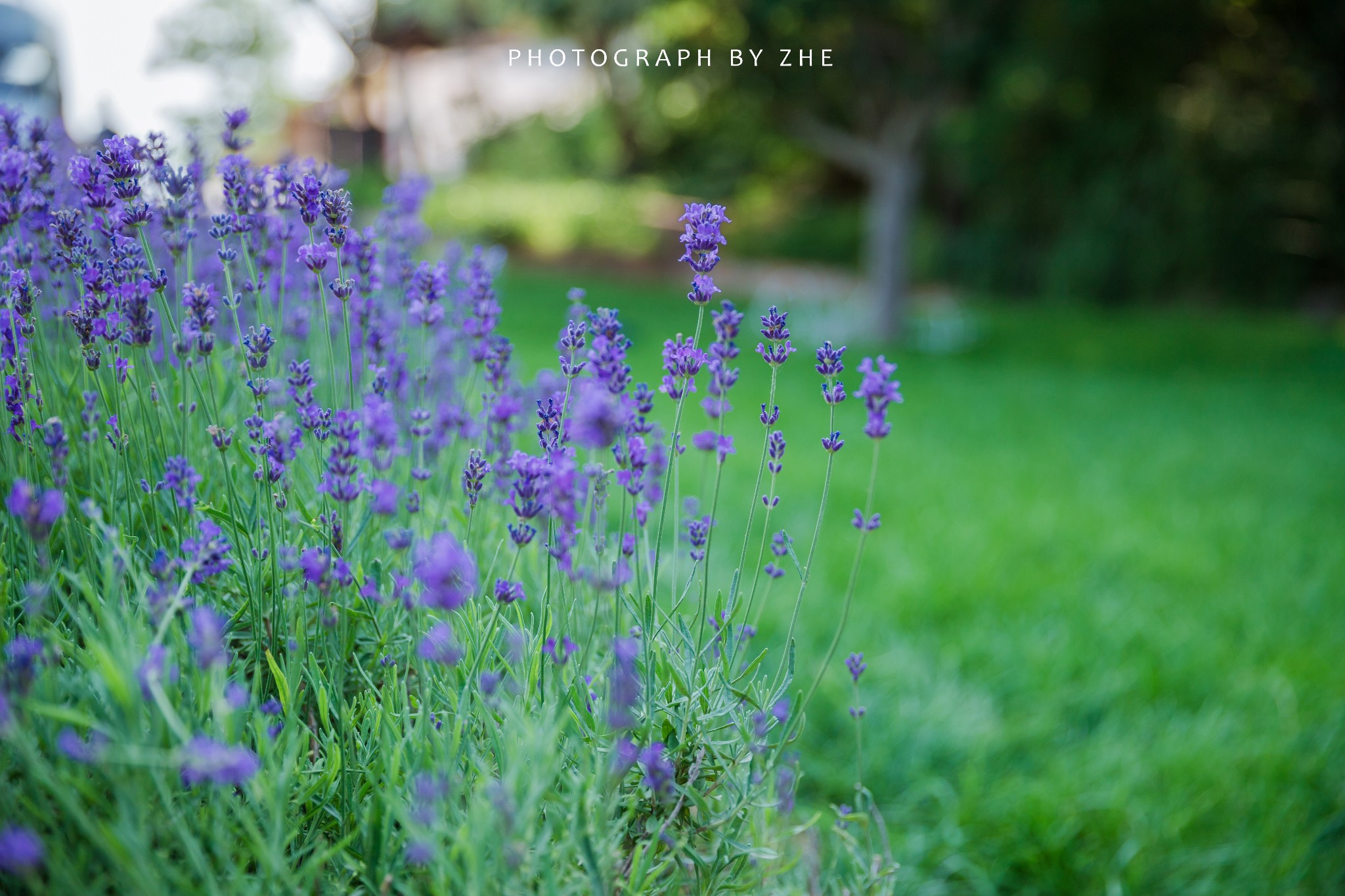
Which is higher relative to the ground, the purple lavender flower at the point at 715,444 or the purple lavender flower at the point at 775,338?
the purple lavender flower at the point at 775,338

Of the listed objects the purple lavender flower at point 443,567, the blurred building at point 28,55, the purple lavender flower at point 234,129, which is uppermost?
the blurred building at point 28,55

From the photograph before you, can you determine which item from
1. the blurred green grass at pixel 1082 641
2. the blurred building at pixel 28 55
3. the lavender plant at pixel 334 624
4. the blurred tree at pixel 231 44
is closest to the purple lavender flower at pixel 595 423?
the lavender plant at pixel 334 624

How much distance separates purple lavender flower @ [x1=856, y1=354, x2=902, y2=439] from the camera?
48.3 inches

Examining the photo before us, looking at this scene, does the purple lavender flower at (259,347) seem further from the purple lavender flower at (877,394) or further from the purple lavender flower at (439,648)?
the purple lavender flower at (877,394)

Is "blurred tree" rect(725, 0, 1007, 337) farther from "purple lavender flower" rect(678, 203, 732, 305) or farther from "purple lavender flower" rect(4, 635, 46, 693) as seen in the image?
"purple lavender flower" rect(4, 635, 46, 693)

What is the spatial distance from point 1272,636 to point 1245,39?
44.1 ft

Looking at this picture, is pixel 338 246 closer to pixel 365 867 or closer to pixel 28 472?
pixel 28 472

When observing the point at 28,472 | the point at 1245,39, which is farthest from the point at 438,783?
the point at 1245,39

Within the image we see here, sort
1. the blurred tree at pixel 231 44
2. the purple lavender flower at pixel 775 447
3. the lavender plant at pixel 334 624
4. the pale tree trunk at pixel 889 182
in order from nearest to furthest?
the lavender plant at pixel 334 624 < the purple lavender flower at pixel 775 447 < the pale tree trunk at pixel 889 182 < the blurred tree at pixel 231 44

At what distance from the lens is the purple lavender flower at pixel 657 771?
116 centimetres

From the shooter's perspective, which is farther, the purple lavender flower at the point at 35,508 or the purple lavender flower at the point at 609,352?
the purple lavender flower at the point at 609,352

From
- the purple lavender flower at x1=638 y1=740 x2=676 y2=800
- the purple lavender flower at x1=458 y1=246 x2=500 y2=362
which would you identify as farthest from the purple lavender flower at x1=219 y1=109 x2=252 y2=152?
the purple lavender flower at x1=638 y1=740 x2=676 y2=800

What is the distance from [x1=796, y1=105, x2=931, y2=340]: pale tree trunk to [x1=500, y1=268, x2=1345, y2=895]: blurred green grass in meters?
3.78

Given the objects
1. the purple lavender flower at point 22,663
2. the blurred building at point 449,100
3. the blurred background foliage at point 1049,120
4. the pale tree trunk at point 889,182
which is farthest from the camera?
the blurred building at point 449,100
